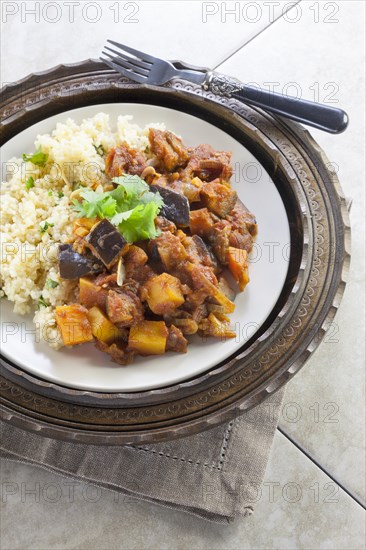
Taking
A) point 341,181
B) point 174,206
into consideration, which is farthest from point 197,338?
point 341,181

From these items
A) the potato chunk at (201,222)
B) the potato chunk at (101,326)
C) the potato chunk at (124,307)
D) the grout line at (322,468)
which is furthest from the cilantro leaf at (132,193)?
the grout line at (322,468)

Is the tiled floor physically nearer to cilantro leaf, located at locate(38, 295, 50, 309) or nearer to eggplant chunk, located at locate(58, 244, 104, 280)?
cilantro leaf, located at locate(38, 295, 50, 309)

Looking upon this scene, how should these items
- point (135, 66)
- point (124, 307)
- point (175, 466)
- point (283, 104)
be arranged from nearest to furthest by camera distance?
point (124, 307), point (175, 466), point (283, 104), point (135, 66)

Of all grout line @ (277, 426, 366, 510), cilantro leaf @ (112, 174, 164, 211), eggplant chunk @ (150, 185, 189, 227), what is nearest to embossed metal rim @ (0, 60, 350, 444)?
eggplant chunk @ (150, 185, 189, 227)

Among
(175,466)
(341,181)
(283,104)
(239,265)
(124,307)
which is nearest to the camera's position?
(124,307)

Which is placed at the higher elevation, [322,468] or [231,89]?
[231,89]

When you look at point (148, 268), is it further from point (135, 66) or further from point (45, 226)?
point (135, 66)

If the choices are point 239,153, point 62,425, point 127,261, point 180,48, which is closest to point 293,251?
point 239,153
